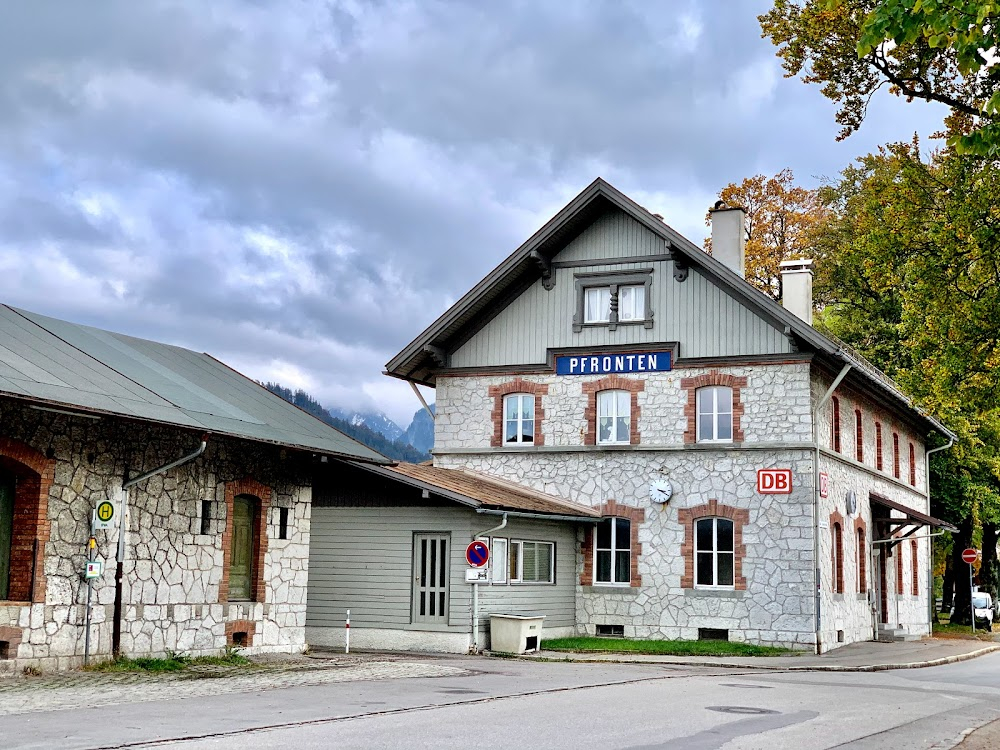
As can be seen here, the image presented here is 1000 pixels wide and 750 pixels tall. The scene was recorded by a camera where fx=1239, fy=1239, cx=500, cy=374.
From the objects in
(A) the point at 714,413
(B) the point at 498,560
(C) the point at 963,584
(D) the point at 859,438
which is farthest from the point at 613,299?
(C) the point at 963,584

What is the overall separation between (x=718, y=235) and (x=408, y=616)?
12.1 metres

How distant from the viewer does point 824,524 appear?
2784 centimetres

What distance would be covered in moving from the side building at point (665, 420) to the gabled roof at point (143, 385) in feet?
23.6

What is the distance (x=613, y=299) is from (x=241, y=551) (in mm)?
11743

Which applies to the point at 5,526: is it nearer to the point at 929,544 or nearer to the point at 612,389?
the point at 612,389

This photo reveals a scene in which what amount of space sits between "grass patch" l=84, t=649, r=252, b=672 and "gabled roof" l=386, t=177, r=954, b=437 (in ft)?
37.2

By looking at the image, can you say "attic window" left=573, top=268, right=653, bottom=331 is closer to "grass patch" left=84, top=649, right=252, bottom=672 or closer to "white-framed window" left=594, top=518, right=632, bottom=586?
"white-framed window" left=594, top=518, right=632, bottom=586

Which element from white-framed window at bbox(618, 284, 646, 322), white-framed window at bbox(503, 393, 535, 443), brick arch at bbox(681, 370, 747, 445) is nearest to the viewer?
brick arch at bbox(681, 370, 747, 445)

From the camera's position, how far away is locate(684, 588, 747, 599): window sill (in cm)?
2750

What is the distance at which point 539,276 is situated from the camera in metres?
30.1

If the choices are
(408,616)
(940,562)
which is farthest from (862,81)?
(940,562)

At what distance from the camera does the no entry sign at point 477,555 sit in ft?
76.3

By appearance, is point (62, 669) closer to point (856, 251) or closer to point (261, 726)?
point (261, 726)

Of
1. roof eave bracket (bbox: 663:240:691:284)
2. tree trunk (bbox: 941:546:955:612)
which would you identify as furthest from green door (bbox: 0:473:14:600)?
tree trunk (bbox: 941:546:955:612)
